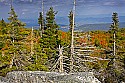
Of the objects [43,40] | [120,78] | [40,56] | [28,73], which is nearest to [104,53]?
[43,40]

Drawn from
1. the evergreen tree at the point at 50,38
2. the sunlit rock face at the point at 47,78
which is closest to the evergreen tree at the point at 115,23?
the evergreen tree at the point at 50,38

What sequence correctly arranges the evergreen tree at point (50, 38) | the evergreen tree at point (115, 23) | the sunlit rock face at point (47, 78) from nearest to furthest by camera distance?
1. the sunlit rock face at point (47, 78)
2. the evergreen tree at point (50, 38)
3. the evergreen tree at point (115, 23)

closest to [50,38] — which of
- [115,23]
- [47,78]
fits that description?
[115,23]

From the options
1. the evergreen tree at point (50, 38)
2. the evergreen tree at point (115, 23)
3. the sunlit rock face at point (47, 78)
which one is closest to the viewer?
the sunlit rock face at point (47, 78)

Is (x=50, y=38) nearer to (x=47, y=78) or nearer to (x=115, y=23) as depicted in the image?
(x=115, y=23)

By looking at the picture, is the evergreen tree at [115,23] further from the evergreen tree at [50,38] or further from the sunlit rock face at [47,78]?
the sunlit rock face at [47,78]

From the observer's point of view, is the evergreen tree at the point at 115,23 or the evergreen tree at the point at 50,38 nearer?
the evergreen tree at the point at 50,38

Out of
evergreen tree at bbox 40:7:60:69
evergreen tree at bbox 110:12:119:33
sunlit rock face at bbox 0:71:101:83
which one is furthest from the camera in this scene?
evergreen tree at bbox 110:12:119:33

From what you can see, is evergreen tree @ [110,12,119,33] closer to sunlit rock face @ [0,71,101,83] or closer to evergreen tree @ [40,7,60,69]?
evergreen tree @ [40,7,60,69]

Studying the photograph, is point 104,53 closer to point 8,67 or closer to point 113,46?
point 113,46

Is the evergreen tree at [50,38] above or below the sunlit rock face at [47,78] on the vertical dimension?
below

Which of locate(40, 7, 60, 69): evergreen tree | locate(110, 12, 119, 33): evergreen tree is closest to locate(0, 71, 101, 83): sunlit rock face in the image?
locate(40, 7, 60, 69): evergreen tree

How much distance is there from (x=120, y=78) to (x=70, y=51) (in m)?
16.5

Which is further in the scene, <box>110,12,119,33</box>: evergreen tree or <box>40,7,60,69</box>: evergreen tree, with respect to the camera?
<box>110,12,119,33</box>: evergreen tree
